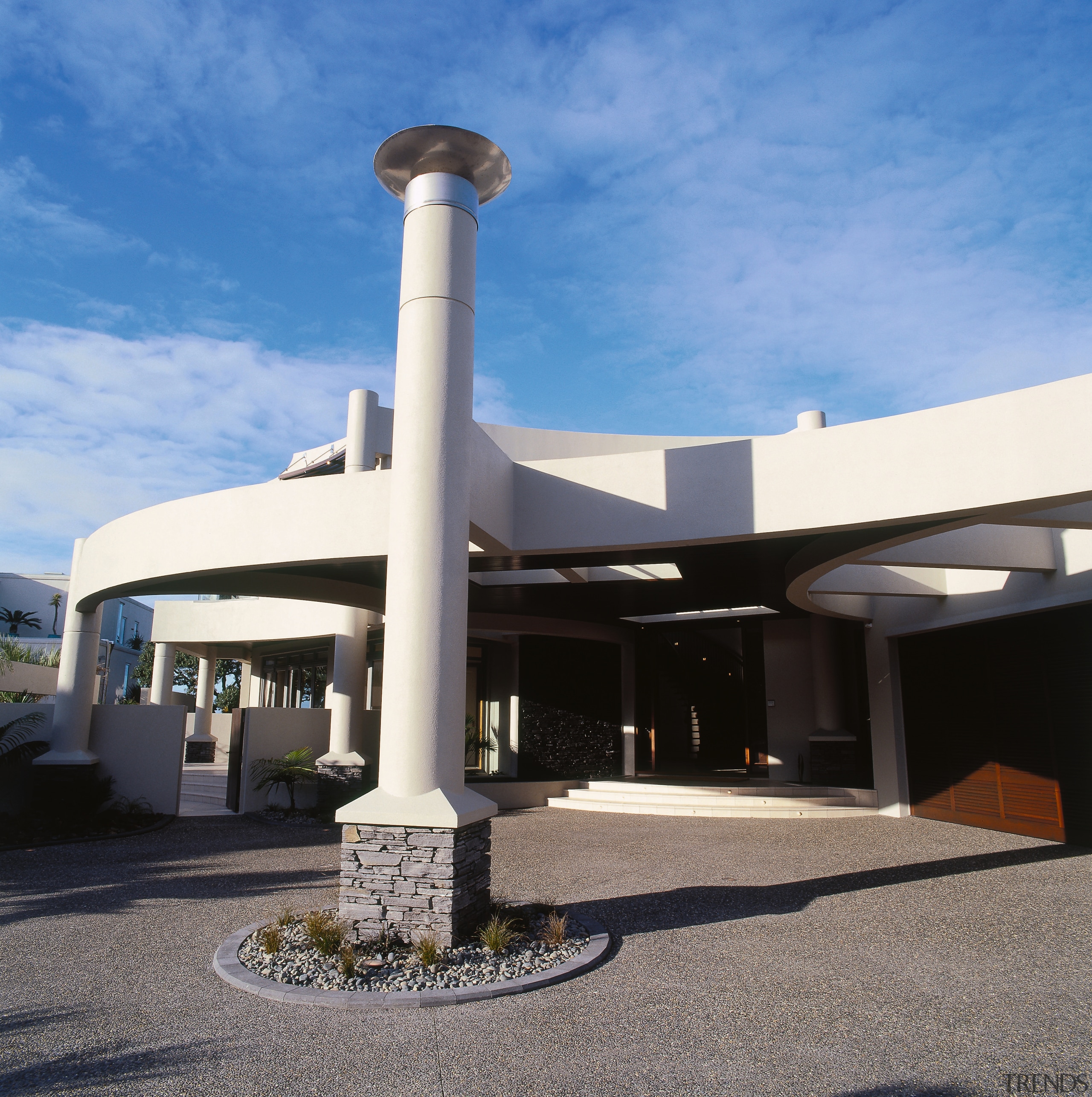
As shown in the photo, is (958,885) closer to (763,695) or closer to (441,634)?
(441,634)

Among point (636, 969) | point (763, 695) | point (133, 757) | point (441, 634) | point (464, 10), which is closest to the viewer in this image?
point (636, 969)

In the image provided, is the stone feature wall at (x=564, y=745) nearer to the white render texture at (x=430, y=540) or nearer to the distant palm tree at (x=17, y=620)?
the white render texture at (x=430, y=540)

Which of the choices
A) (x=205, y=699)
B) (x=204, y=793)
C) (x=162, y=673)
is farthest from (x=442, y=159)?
(x=205, y=699)

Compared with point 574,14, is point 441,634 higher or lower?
lower

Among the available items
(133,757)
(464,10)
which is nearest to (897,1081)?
(464,10)

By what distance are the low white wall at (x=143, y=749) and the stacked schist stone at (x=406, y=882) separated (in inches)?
386

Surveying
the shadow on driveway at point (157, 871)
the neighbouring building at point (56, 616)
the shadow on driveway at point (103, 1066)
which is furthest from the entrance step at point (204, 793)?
the neighbouring building at point (56, 616)

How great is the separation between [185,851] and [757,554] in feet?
31.2

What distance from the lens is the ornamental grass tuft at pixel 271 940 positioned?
610 cm

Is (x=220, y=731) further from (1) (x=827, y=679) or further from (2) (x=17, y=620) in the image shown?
(2) (x=17, y=620)

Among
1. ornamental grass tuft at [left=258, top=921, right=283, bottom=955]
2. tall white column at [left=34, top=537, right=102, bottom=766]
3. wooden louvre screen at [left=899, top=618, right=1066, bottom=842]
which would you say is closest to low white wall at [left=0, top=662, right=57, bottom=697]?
tall white column at [left=34, top=537, right=102, bottom=766]

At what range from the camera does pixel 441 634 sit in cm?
697

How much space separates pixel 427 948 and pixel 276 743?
11394mm

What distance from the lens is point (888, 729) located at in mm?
15805
